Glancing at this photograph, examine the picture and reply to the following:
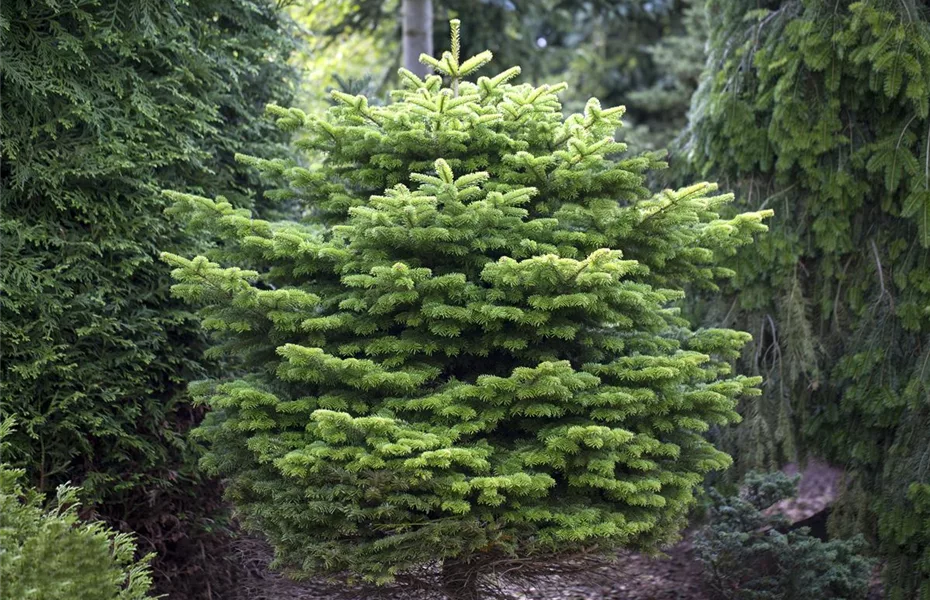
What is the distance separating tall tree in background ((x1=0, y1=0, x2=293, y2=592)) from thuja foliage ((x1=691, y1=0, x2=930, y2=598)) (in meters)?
3.17

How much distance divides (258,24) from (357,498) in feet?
10.3

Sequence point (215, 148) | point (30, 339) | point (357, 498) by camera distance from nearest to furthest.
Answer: point (357, 498), point (30, 339), point (215, 148)

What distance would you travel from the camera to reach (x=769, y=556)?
464 centimetres

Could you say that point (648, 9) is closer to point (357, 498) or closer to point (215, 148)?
point (215, 148)

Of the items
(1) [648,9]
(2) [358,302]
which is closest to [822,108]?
(2) [358,302]

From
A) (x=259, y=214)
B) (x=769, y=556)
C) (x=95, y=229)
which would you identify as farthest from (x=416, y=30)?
(x=769, y=556)

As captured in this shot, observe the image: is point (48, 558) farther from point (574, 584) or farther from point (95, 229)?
point (574, 584)

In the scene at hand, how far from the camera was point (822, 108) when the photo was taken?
4848mm

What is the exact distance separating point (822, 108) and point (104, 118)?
13.1ft

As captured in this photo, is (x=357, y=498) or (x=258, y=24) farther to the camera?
(x=258, y=24)

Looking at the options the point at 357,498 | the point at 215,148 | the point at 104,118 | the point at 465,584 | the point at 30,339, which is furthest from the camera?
the point at 215,148

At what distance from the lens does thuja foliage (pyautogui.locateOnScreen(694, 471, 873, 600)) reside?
14.3ft

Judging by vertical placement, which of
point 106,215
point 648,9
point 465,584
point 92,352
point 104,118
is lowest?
point 465,584

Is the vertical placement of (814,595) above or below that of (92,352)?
below
